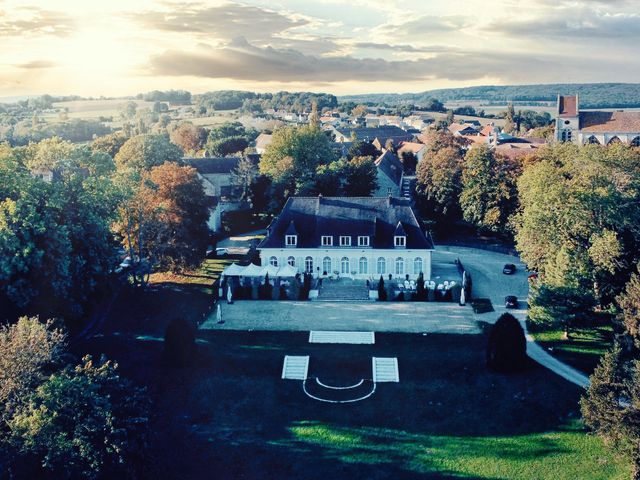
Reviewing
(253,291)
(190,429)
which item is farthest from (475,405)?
(253,291)

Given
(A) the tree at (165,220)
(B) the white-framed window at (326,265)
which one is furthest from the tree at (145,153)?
(B) the white-framed window at (326,265)

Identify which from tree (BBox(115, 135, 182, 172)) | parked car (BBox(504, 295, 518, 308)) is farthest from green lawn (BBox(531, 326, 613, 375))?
tree (BBox(115, 135, 182, 172))

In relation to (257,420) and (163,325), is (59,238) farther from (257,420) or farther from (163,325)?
(257,420)

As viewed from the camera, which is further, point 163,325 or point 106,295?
point 106,295

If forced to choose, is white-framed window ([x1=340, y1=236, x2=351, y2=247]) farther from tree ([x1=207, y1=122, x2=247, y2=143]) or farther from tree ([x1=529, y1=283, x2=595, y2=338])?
tree ([x1=207, y1=122, x2=247, y2=143])

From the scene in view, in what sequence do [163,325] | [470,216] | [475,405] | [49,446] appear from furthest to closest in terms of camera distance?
[470,216] < [163,325] < [475,405] < [49,446]
